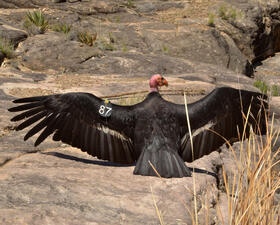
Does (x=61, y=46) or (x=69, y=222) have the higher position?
(x=61, y=46)

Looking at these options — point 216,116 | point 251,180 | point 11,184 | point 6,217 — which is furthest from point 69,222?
point 216,116

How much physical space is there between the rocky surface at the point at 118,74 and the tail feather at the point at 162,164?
0.28 ft

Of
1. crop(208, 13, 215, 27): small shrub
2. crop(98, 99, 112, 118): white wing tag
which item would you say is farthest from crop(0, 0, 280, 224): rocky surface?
crop(98, 99, 112, 118): white wing tag

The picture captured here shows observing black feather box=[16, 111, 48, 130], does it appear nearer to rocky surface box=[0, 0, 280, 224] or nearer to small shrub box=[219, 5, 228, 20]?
rocky surface box=[0, 0, 280, 224]

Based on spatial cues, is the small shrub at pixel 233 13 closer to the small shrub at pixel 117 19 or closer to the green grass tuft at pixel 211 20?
the green grass tuft at pixel 211 20

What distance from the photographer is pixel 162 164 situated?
13.1ft

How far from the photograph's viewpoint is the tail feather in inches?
155

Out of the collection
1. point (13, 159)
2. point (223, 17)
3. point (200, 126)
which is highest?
point (223, 17)

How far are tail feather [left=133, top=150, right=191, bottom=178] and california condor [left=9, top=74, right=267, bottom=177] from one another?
0.52 ft

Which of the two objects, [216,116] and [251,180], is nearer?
[251,180]

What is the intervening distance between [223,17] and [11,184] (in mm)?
16273

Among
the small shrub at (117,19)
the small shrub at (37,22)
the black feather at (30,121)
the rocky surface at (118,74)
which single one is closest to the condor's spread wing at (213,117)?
the rocky surface at (118,74)

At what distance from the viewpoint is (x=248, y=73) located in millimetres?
15992

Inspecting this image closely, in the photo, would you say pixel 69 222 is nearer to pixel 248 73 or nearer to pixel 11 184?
pixel 11 184
